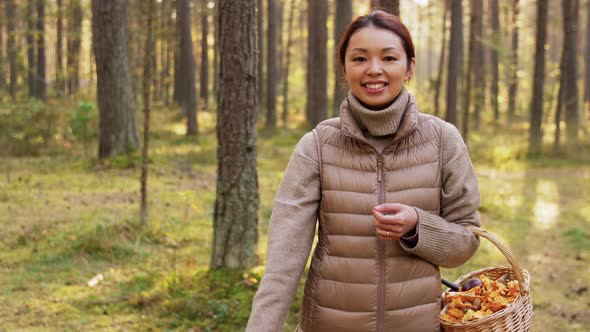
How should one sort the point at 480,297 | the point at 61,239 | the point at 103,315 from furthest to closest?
the point at 61,239 < the point at 103,315 < the point at 480,297

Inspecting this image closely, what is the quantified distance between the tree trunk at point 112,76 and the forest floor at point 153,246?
0.56 metres

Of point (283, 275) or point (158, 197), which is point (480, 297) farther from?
point (158, 197)

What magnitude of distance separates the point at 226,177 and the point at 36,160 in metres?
9.54

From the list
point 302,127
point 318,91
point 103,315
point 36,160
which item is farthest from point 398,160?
point 302,127

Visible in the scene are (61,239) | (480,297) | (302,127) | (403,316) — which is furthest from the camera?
(302,127)

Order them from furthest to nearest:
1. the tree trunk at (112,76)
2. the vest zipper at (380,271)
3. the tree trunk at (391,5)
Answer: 1. the tree trunk at (112,76)
2. the tree trunk at (391,5)
3. the vest zipper at (380,271)

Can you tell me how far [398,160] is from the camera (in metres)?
2.34

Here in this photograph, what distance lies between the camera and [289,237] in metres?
2.40

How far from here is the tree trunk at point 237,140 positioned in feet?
20.3

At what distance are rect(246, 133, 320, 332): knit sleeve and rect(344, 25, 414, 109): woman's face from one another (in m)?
0.28

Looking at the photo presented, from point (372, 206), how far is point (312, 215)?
242 mm

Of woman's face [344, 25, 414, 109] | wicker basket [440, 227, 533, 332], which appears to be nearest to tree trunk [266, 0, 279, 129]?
woman's face [344, 25, 414, 109]

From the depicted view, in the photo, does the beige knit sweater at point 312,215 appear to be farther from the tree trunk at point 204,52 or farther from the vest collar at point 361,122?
the tree trunk at point 204,52

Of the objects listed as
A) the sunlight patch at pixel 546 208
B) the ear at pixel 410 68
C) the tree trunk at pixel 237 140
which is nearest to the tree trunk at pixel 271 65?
the sunlight patch at pixel 546 208
